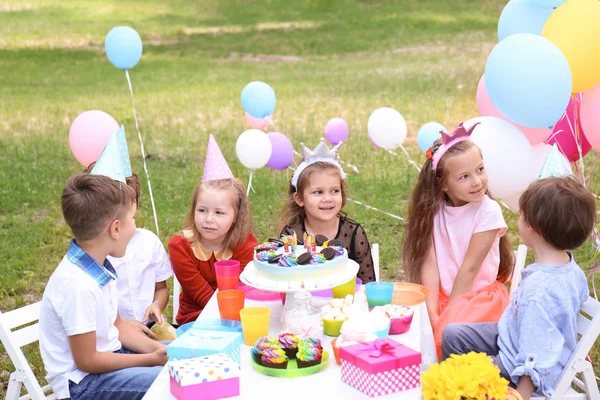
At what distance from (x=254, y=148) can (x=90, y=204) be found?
8.21ft

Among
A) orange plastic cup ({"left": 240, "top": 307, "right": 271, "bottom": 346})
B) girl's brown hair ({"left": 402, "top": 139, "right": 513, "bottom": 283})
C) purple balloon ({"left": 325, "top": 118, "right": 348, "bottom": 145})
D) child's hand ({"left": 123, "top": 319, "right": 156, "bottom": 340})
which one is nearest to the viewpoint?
orange plastic cup ({"left": 240, "top": 307, "right": 271, "bottom": 346})

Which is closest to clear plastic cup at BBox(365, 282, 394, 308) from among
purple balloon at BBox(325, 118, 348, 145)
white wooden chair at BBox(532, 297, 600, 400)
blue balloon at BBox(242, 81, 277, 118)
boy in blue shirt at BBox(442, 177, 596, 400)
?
boy in blue shirt at BBox(442, 177, 596, 400)

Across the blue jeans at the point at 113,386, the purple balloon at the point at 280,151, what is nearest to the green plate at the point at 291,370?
the blue jeans at the point at 113,386

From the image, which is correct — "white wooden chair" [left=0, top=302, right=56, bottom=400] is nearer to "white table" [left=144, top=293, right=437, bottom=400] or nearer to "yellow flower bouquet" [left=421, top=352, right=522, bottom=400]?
"white table" [left=144, top=293, right=437, bottom=400]

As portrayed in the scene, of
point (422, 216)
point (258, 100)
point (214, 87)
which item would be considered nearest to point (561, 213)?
point (422, 216)

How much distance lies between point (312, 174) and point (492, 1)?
20.3m

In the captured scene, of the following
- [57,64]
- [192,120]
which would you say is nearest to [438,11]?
[57,64]

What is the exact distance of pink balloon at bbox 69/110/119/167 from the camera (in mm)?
4957

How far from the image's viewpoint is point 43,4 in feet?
77.4

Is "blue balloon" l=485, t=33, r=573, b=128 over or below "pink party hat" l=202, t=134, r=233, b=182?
over

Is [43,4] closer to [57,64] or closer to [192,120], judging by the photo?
[57,64]

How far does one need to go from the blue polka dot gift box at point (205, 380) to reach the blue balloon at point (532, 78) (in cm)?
217

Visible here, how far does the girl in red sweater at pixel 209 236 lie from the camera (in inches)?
156

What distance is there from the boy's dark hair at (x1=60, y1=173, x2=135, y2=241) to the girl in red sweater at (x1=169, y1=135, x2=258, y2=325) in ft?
2.83
